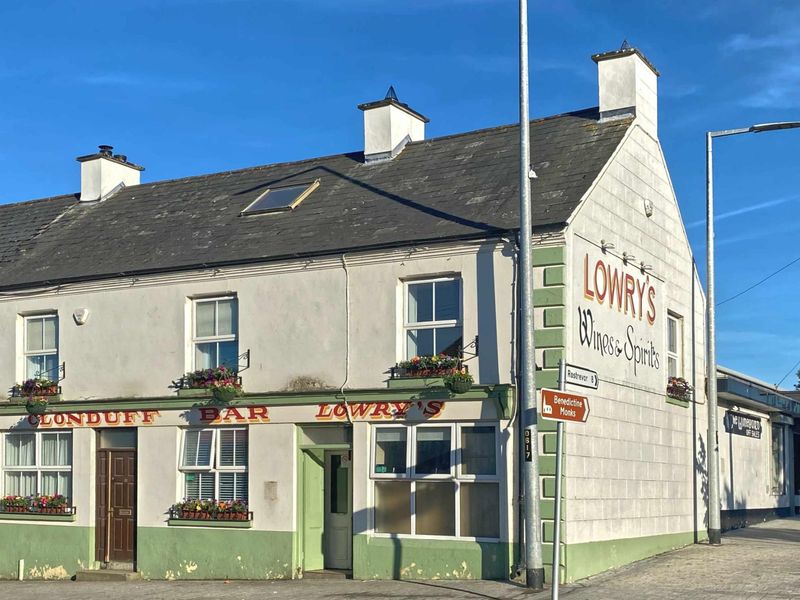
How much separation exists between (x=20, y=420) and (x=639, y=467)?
1216 cm

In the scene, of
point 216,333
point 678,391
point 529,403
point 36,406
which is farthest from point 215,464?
point 678,391

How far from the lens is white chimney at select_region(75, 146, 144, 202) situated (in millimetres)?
27312

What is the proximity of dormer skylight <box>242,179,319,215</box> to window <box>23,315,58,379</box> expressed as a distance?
4.55 metres

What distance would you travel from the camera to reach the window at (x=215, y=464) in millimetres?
20234

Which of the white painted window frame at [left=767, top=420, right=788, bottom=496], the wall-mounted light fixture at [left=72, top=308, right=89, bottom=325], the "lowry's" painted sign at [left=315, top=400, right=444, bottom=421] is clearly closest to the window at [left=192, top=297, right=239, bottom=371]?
the "lowry's" painted sign at [left=315, top=400, right=444, bottom=421]

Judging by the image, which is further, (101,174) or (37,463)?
(101,174)

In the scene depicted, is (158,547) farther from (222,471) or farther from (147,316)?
(147,316)

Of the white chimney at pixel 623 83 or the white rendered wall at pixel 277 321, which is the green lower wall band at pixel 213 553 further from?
the white chimney at pixel 623 83

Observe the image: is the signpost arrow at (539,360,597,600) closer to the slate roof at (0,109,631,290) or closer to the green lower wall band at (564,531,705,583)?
the green lower wall band at (564,531,705,583)

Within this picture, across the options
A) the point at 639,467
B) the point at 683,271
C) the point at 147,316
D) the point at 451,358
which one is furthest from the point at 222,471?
the point at 683,271

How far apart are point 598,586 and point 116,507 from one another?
9.56 metres

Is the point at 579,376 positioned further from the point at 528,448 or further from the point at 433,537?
the point at 433,537

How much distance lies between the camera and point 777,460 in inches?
1296

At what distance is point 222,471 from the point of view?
20344 millimetres
